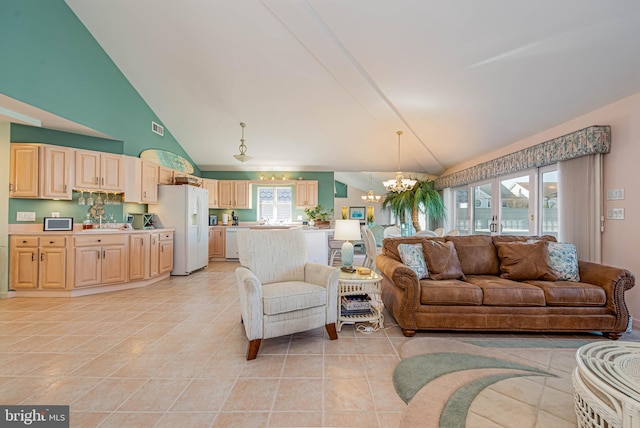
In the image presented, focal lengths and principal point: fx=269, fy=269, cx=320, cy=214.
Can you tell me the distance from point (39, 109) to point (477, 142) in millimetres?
6590

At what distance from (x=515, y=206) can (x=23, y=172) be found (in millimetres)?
7528

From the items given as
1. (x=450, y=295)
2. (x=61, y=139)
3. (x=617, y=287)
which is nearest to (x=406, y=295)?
(x=450, y=295)

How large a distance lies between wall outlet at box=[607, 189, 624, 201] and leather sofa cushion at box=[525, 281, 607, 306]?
108 centimetres

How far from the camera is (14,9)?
10.2 feet

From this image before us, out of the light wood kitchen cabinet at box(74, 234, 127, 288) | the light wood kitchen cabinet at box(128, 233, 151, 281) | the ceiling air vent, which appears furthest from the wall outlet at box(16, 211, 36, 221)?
the ceiling air vent

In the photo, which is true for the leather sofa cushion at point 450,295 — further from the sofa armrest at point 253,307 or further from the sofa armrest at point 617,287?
the sofa armrest at point 253,307

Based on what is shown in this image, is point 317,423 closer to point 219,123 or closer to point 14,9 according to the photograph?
point 14,9

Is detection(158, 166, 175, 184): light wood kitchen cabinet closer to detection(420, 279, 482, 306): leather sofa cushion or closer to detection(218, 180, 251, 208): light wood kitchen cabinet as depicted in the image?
detection(218, 180, 251, 208): light wood kitchen cabinet

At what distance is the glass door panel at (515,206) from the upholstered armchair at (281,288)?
371 centimetres

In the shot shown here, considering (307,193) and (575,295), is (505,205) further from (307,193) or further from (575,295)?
(307,193)

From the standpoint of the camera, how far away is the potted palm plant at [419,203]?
→ 6773mm

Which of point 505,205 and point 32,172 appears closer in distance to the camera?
point 32,172

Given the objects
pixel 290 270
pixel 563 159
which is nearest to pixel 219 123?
pixel 290 270

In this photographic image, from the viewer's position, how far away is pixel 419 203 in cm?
695
